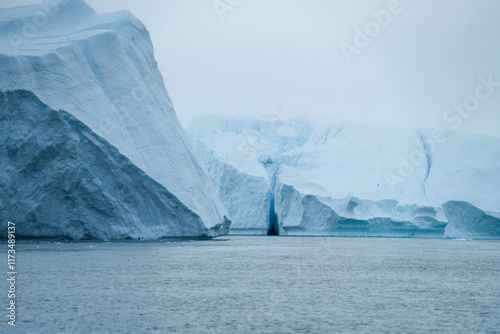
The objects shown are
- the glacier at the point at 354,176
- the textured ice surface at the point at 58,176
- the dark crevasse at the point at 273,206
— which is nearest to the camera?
the textured ice surface at the point at 58,176

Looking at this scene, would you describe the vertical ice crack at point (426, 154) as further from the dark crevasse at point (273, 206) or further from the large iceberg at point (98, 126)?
the large iceberg at point (98, 126)

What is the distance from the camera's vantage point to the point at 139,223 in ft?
64.4

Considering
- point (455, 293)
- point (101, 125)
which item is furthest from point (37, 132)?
point (455, 293)

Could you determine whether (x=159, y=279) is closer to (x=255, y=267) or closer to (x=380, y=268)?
(x=255, y=267)

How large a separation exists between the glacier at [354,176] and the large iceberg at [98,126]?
9519 millimetres

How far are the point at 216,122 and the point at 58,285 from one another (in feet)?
122

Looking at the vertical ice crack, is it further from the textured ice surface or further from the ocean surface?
the ocean surface

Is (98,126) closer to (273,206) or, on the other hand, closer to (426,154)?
(273,206)

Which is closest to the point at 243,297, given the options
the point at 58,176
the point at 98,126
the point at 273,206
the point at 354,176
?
the point at 58,176

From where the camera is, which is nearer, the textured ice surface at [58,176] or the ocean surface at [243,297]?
the ocean surface at [243,297]

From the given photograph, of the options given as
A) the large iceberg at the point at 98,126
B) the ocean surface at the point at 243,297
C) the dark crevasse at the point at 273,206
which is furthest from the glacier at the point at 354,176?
the ocean surface at the point at 243,297

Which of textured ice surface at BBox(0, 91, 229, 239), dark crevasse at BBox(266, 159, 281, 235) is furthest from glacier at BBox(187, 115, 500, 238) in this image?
textured ice surface at BBox(0, 91, 229, 239)

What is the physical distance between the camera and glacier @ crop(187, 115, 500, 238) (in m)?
32.8

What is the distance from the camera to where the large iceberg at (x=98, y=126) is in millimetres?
18328
